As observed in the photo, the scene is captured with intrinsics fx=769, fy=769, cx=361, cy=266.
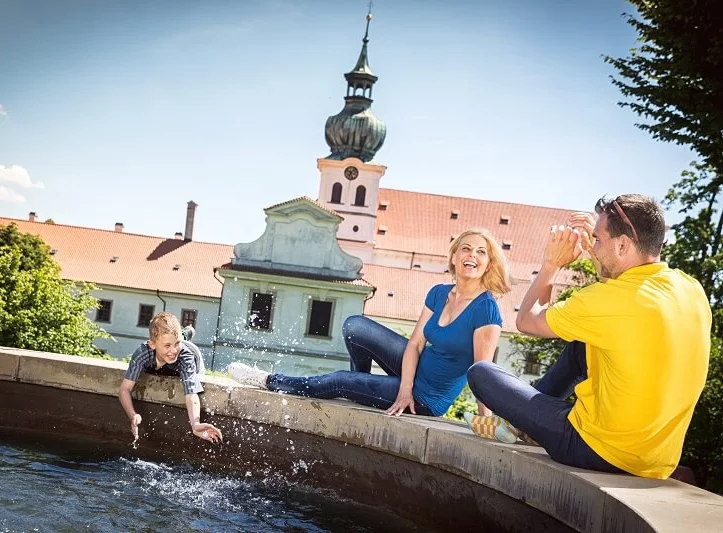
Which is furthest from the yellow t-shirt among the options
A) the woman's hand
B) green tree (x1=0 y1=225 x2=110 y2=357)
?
green tree (x1=0 y1=225 x2=110 y2=357)

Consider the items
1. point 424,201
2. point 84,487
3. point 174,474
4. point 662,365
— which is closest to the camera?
point 662,365

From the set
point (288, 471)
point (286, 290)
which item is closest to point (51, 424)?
point (288, 471)

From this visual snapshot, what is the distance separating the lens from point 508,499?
10.5 feet

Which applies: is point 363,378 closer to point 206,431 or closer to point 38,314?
point 206,431

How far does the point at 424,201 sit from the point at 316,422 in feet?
214

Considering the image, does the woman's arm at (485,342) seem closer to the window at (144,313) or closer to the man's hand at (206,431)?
the man's hand at (206,431)

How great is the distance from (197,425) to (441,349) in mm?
1425

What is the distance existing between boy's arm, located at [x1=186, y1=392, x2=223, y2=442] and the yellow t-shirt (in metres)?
2.09

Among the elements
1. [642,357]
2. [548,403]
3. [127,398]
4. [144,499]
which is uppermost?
[642,357]

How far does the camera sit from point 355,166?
62906mm

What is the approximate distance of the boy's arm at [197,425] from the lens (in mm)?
4258

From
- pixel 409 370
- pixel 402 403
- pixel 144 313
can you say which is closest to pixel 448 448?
pixel 402 403

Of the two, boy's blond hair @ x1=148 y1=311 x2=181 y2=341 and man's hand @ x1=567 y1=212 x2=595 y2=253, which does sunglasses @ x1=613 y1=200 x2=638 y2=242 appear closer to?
man's hand @ x1=567 y1=212 x2=595 y2=253

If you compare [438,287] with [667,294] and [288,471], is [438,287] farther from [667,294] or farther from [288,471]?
[667,294]
